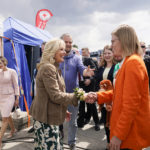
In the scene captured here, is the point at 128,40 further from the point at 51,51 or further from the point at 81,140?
the point at 81,140

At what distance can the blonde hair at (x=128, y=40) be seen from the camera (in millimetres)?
1349

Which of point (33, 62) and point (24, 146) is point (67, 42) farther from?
point (33, 62)

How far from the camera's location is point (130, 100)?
121 centimetres

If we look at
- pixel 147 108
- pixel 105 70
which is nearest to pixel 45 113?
pixel 147 108

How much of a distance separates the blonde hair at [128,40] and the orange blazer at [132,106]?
7 cm

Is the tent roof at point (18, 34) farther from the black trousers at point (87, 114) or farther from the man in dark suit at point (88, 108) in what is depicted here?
the black trousers at point (87, 114)

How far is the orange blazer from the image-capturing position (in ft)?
3.98

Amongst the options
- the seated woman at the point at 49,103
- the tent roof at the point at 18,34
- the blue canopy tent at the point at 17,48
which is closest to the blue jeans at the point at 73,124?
the seated woman at the point at 49,103

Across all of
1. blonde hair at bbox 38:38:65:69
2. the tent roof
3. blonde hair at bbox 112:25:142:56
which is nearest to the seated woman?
blonde hair at bbox 38:38:65:69

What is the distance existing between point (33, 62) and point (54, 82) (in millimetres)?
4992

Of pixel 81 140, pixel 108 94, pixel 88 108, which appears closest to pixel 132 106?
pixel 108 94

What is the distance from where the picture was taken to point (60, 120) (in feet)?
6.09

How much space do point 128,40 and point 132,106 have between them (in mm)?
600

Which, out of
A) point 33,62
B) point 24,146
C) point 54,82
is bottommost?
point 24,146
